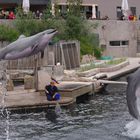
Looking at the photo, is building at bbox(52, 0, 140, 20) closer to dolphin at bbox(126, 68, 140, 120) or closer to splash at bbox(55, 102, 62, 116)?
splash at bbox(55, 102, 62, 116)

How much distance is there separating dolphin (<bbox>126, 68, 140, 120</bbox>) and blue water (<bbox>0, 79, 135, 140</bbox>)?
164 centimetres

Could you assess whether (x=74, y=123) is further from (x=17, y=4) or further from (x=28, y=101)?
(x=17, y=4)

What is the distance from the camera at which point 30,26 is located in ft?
137

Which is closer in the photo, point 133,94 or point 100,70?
point 133,94

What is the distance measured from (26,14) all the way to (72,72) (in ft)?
28.7

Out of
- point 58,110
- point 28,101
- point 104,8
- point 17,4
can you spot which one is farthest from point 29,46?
point 104,8

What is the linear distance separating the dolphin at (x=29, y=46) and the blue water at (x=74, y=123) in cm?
383

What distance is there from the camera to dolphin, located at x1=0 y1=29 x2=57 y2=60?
16.8 metres

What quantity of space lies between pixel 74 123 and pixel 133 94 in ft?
15.7

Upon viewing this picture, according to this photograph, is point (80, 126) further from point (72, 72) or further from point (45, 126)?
point (72, 72)

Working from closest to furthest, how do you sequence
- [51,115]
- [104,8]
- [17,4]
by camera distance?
[51,115] < [17,4] < [104,8]

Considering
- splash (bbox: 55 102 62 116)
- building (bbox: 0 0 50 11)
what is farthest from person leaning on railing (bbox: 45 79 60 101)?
building (bbox: 0 0 50 11)

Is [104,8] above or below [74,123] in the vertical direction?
above

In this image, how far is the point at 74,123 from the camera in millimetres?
22781
